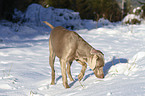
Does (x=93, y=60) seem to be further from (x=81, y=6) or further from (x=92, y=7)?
(x=92, y=7)

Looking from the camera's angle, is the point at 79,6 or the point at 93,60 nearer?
the point at 93,60

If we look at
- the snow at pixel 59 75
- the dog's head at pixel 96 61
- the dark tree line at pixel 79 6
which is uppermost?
the dark tree line at pixel 79 6

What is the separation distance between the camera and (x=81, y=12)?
1541cm

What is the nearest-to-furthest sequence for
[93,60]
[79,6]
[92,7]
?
[93,60], [79,6], [92,7]

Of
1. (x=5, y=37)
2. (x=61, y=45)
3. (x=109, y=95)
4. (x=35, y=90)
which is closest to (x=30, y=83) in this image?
(x=35, y=90)

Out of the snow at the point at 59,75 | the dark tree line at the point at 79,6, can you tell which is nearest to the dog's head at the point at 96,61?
the snow at the point at 59,75

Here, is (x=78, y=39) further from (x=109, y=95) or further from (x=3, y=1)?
(x=3, y=1)

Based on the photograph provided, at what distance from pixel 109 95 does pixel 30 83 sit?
72.2 inches

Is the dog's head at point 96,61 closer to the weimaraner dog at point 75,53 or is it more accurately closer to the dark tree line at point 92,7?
the weimaraner dog at point 75,53

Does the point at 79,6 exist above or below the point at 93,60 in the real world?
above

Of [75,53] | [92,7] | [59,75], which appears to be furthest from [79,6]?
[75,53]

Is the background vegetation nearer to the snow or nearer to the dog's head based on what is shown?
the snow

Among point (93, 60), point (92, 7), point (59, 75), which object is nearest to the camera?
point (93, 60)

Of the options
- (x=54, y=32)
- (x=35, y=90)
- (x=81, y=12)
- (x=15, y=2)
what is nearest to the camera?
(x=35, y=90)
